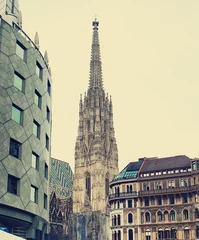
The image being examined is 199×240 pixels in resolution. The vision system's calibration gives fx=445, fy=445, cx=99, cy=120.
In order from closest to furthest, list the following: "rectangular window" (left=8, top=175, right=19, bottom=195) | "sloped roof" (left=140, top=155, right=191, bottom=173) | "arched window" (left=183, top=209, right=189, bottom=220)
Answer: "rectangular window" (left=8, top=175, right=19, bottom=195)
"arched window" (left=183, top=209, right=189, bottom=220)
"sloped roof" (left=140, top=155, right=191, bottom=173)

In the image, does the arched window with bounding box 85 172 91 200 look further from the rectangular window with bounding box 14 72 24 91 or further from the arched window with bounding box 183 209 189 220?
the rectangular window with bounding box 14 72 24 91

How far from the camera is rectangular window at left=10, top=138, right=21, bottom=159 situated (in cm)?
4478

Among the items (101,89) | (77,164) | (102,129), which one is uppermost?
(101,89)

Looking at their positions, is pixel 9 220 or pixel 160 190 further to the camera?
pixel 160 190

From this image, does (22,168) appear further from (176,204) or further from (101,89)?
(101,89)

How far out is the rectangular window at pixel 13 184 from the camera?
144 feet

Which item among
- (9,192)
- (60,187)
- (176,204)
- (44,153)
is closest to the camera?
(9,192)

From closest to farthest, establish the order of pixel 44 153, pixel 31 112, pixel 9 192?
pixel 9 192, pixel 31 112, pixel 44 153

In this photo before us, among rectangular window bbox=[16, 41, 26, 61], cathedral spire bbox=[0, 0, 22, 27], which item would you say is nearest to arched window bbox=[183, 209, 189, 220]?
cathedral spire bbox=[0, 0, 22, 27]

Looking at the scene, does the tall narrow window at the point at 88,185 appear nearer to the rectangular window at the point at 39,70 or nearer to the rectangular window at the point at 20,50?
the rectangular window at the point at 39,70

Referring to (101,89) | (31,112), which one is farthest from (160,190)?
(101,89)

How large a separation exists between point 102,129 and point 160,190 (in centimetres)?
8272

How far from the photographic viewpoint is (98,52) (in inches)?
7279

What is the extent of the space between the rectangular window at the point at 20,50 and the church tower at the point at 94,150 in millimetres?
112847
